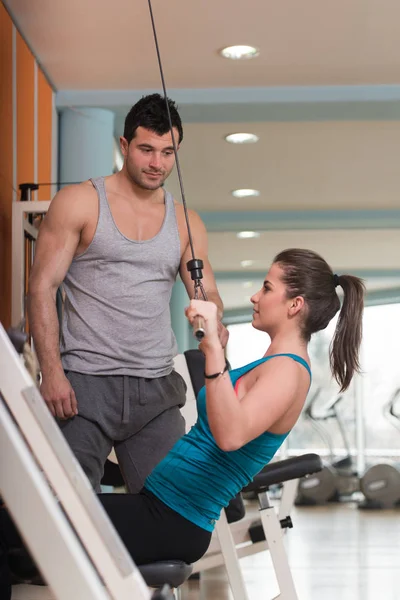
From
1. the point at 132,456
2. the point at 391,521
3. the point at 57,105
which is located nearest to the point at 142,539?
the point at 132,456

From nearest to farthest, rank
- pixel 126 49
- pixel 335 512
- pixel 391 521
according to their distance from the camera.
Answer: pixel 126 49, pixel 391 521, pixel 335 512

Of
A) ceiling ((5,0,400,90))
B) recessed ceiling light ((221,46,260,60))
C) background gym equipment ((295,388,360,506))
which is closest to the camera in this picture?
ceiling ((5,0,400,90))

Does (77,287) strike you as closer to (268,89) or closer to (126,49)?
(126,49)

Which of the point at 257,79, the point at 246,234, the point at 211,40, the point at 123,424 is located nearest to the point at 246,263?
Answer: the point at 246,234

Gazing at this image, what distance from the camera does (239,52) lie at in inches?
157

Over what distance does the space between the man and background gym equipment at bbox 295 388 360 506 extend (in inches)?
243

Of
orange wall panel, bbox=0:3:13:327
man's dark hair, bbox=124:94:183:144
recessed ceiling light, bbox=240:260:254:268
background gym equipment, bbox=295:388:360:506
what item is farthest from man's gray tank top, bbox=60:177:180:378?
recessed ceiling light, bbox=240:260:254:268

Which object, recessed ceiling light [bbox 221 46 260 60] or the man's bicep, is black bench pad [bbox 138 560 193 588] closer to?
the man's bicep

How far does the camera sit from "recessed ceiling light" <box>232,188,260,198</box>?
6726 mm

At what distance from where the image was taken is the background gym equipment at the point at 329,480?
8.47 meters

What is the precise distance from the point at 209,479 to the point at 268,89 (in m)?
3.04

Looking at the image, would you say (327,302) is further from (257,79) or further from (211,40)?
(257,79)

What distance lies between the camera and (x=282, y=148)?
5.64m

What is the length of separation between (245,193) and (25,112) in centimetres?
315
